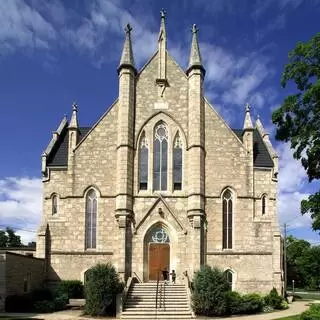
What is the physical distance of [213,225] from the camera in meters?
34.6

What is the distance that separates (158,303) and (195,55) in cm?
1815

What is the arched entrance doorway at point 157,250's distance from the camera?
3409cm

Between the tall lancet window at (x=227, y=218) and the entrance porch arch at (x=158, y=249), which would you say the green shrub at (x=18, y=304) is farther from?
the tall lancet window at (x=227, y=218)

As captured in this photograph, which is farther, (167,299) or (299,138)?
(167,299)

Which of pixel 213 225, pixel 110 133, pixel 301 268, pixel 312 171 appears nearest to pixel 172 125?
pixel 110 133

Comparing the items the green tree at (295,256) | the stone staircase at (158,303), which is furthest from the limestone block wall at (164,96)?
the green tree at (295,256)

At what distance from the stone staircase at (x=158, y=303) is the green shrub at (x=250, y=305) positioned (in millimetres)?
3203

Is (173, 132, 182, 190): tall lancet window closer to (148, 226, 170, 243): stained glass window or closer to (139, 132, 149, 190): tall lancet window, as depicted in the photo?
(139, 132, 149, 190): tall lancet window

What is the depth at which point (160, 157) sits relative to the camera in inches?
1409

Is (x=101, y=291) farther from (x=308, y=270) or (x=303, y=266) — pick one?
(x=303, y=266)

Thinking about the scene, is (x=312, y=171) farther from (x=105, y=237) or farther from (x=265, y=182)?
(x=105, y=237)

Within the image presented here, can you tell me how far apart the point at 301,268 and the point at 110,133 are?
45588 mm

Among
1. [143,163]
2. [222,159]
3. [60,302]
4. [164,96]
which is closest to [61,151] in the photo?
[143,163]

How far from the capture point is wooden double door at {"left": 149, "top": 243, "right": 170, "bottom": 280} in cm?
3406
